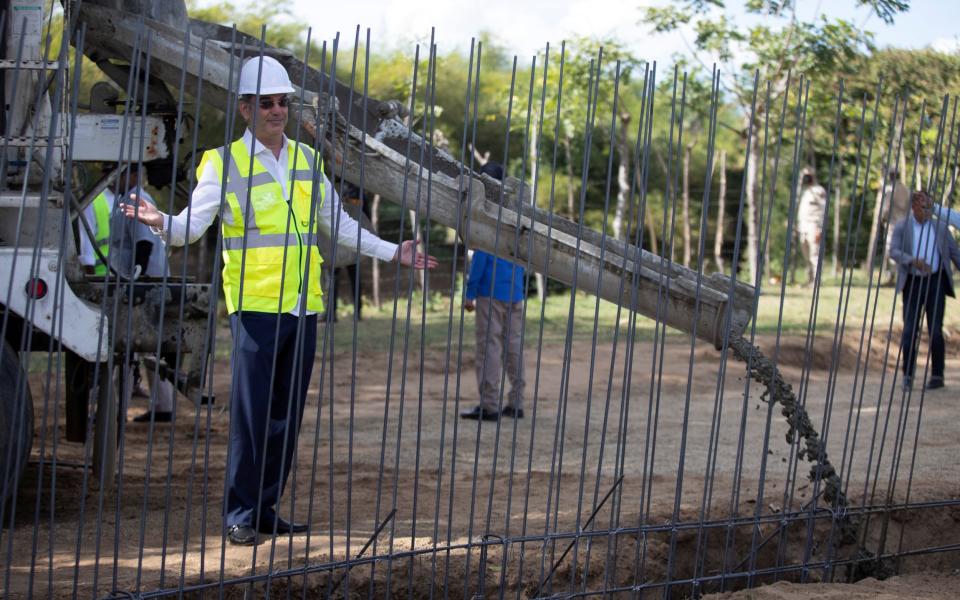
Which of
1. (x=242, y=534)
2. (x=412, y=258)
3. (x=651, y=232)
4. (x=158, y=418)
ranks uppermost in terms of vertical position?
(x=412, y=258)

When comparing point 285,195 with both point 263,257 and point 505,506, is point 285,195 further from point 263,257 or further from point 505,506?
point 505,506

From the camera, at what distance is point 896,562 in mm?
5805


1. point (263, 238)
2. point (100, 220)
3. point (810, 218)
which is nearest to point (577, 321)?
point (810, 218)

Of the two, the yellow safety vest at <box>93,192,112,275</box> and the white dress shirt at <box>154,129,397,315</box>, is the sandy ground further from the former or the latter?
the yellow safety vest at <box>93,192,112,275</box>

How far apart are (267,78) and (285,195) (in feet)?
1.54

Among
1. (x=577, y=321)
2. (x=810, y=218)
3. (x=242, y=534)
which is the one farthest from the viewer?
(x=810, y=218)

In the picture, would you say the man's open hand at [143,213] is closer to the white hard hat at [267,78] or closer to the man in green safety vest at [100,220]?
the white hard hat at [267,78]

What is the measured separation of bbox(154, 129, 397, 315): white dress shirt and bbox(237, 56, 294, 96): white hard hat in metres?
0.19

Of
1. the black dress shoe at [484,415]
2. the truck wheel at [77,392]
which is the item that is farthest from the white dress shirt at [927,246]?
the truck wheel at [77,392]

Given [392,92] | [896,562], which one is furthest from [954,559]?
[392,92]

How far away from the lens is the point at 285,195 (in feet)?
16.3

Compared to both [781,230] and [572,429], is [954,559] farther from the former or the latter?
[781,230]

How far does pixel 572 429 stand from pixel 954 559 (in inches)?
133

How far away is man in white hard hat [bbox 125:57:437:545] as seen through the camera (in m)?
4.83
